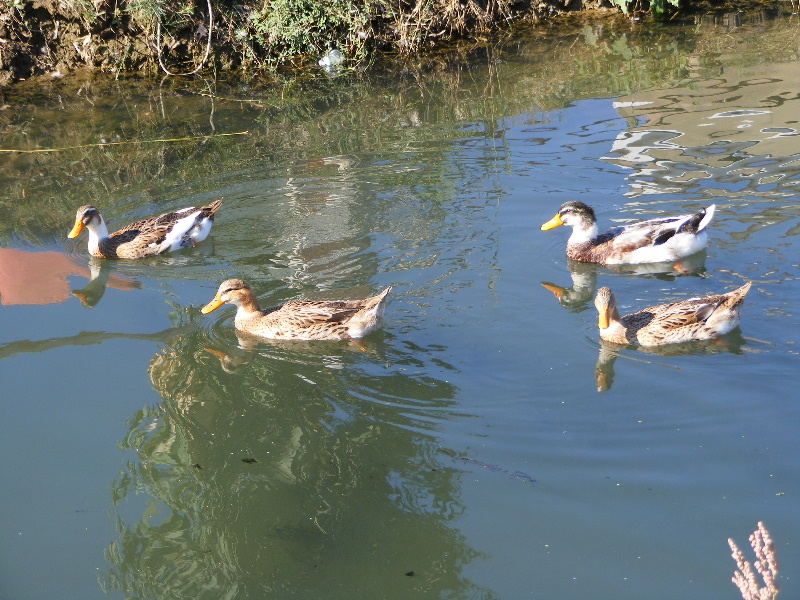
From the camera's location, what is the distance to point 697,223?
9039mm

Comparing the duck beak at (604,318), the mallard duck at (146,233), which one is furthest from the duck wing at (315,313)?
the mallard duck at (146,233)

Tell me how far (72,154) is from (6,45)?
389cm

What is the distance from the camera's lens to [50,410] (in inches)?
283

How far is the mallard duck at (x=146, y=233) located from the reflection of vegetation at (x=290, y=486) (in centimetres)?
259

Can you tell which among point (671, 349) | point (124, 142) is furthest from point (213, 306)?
point (124, 142)

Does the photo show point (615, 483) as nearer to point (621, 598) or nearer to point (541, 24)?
point (621, 598)

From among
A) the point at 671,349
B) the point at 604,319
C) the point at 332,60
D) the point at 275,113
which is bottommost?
the point at 671,349

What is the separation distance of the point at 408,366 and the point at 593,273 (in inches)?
100

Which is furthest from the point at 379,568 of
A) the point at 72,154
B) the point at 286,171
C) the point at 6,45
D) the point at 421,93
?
the point at 6,45

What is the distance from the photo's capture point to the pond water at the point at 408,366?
552 centimetres

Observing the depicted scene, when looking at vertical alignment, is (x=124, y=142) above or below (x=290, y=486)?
above

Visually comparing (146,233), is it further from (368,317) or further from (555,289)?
(555,289)

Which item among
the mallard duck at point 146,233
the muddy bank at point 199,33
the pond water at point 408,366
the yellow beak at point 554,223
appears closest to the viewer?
the pond water at point 408,366

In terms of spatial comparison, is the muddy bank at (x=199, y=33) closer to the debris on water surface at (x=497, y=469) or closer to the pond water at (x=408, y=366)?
the pond water at (x=408, y=366)
